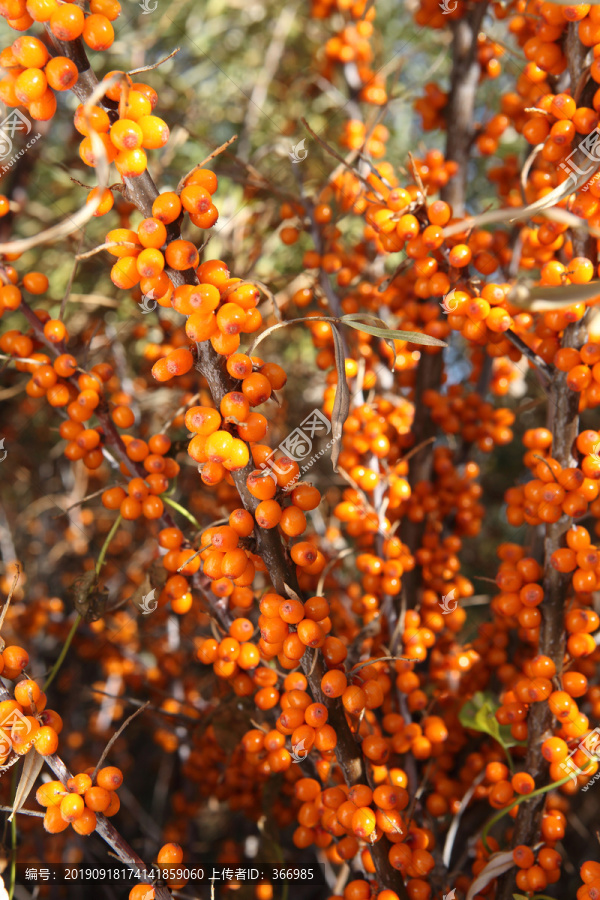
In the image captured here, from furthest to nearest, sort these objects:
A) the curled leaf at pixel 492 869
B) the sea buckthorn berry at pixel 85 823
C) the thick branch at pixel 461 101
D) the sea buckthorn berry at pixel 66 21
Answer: the thick branch at pixel 461 101 < the curled leaf at pixel 492 869 < the sea buckthorn berry at pixel 85 823 < the sea buckthorn berry at pixel 66 21

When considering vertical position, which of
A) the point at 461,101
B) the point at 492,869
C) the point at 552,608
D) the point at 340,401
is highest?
the point at 461,101

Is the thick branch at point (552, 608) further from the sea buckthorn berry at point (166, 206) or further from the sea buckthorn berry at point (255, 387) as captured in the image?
the sea buckthorn berry at point (166, 206)

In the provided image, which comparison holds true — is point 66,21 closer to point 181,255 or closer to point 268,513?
point 181,255

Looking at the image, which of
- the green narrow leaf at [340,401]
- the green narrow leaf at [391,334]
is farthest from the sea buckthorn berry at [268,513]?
the green narrow leaf at [391,334]

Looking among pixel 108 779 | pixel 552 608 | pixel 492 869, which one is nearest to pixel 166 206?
pixel 108 779

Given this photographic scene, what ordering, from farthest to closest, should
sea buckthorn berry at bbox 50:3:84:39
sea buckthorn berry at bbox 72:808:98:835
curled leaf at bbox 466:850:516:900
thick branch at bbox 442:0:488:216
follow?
1. thick branch at bbox 442:0:488:216
2. curled leaf at bbox 466:850:516:900
3. sea buckthorn berry at bbox 72:808:98:835
4. sea buckthorn berry at bbox 50:3:84:39

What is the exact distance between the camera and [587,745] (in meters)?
0.97

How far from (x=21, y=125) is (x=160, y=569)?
1.14 m

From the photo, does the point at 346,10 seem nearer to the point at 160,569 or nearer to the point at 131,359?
the point at 131,359

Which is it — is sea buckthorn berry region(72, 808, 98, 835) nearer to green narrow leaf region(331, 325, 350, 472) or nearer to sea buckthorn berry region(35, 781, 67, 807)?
sea buckthorn berry region(35, 781, 67, 807)

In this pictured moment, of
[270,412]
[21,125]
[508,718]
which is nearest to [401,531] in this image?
[508,718]

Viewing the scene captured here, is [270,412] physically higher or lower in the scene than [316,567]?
lower

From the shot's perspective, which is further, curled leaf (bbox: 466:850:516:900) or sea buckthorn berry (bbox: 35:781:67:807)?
curled leaf (bbox: 466:850:516:900)

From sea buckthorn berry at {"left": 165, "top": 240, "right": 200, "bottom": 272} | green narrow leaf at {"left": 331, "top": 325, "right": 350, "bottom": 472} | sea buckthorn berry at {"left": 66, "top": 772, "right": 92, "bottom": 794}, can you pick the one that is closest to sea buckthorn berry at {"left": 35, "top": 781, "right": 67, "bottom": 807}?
sea buckthorn berry at {"left": 66, "top": 772, "right": 92, "bottom": 794}
